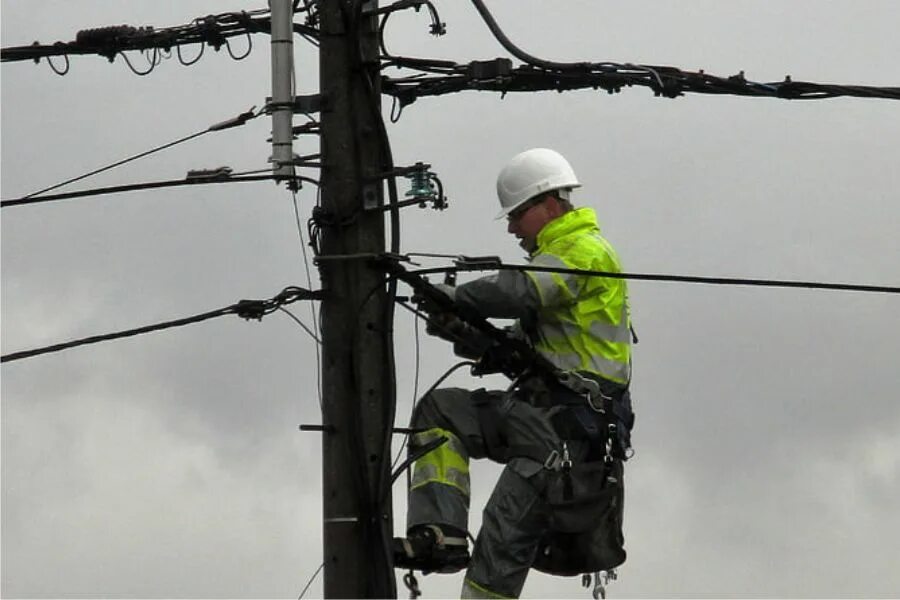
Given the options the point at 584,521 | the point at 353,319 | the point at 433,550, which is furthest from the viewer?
the point at 584,521

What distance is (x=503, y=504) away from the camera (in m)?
14.8

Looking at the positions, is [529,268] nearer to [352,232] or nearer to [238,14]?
[352,232]

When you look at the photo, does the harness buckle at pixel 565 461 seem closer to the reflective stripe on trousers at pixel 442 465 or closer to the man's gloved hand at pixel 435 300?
the reflective stripe on trousers at pixel 442 465

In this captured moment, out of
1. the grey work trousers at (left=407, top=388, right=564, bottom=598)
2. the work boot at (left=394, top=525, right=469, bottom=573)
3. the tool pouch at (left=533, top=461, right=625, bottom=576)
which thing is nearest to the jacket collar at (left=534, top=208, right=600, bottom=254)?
A: the grey work trousers at (left=407, top=388, right=564, bottom=598)

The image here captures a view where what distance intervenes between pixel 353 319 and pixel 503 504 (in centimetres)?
145

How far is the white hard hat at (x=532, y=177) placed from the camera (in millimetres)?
15266

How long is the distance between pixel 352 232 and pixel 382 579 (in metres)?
1.89

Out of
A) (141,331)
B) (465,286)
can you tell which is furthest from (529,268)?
(141,331)

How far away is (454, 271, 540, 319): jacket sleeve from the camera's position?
1461 cm

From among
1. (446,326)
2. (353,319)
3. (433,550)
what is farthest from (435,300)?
(433,550)

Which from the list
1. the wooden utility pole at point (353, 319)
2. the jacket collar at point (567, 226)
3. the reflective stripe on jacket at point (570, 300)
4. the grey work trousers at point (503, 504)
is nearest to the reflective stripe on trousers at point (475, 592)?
the grey work trousers at point (503, 504)

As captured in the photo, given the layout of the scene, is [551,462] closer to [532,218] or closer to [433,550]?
[433,550]

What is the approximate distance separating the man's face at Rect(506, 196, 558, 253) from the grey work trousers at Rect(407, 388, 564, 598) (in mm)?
958

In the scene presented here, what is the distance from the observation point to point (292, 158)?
563 inches
